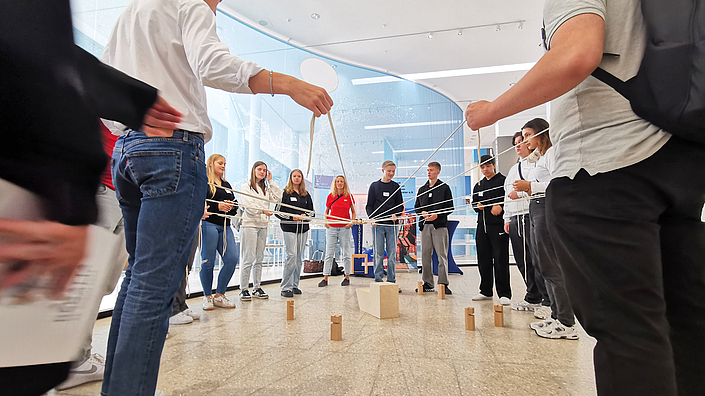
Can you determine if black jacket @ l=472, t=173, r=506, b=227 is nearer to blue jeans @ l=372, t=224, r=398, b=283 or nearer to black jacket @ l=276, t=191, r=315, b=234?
blue jeans @ l=372, t=224, r=398, b=283

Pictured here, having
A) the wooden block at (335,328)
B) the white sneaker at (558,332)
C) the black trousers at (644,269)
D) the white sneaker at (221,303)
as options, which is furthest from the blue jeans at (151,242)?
the white sneaker at (221,303)

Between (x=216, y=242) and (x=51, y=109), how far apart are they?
2883 millimetres

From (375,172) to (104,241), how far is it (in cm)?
651

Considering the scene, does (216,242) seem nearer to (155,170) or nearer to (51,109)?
(155,170)

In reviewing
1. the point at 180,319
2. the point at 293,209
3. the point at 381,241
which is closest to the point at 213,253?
the point at 180,319

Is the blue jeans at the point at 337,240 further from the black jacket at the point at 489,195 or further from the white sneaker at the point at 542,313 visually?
the white sneaker at the point at 542,313

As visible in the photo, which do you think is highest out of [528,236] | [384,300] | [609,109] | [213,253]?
[609,109]

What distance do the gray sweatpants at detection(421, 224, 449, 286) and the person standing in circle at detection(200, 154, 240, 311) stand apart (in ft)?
6.47

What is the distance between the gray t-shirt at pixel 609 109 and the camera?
0.58 m

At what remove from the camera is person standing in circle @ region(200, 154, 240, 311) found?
2.81 m

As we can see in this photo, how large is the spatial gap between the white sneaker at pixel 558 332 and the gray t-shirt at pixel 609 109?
5.52 feet

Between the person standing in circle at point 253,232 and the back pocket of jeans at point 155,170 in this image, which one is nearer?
the back pocket of jeans at point 155,170

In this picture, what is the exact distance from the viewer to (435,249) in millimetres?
3818

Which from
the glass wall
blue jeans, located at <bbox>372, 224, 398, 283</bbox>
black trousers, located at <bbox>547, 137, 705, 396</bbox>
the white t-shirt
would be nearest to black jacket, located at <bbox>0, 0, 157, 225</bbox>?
the white t-shirt
